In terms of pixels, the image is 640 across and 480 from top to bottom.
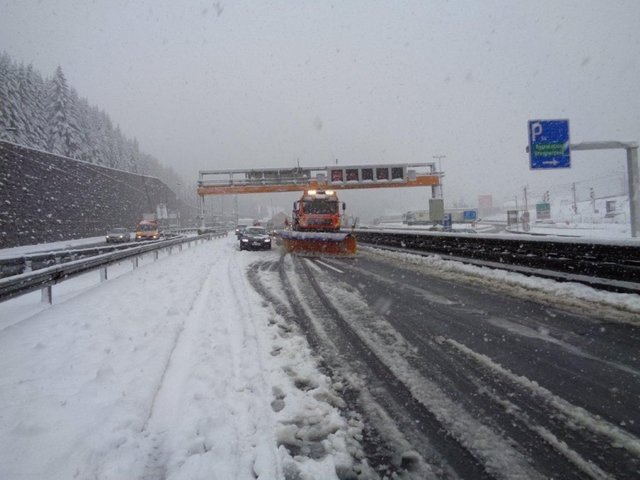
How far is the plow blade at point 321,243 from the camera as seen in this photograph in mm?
19156

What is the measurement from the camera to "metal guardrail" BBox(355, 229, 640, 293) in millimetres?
7371

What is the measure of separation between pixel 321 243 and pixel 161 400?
16541 mm

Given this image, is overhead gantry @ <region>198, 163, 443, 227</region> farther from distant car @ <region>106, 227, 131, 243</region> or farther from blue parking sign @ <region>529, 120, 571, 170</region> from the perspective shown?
blue parking sign @ <region>529, 120, 571, 170</region>

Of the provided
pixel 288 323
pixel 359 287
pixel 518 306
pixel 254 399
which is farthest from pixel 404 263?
pixel 254 399

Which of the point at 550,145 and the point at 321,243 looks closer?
the point at 550,145

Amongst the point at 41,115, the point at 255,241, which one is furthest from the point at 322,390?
the point at 41,115

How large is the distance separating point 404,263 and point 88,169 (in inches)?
1790

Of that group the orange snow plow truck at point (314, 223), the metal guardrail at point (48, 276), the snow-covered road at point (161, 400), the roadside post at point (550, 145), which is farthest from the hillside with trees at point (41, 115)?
the roadside post at point (550, 145)

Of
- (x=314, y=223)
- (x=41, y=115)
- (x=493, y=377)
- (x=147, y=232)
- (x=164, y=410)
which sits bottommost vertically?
(x=493, y=377)

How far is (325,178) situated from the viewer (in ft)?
129

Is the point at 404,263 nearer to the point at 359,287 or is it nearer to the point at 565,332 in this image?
the point at 359,287

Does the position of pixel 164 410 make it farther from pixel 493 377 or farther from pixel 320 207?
pixel 320 207

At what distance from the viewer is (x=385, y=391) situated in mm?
3748

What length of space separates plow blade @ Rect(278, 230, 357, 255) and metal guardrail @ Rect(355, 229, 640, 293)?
536 centimetres
